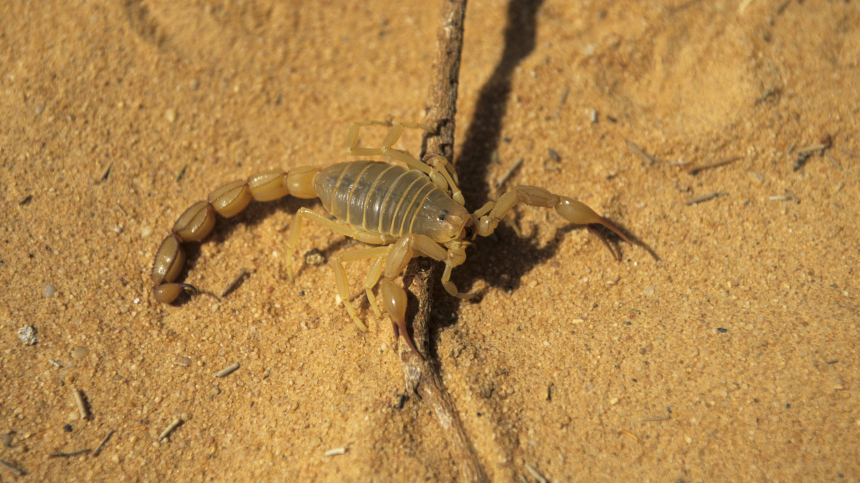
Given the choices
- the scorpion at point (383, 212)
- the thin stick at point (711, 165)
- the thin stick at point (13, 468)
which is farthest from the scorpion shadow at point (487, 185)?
the thin stick at point (13, 468)

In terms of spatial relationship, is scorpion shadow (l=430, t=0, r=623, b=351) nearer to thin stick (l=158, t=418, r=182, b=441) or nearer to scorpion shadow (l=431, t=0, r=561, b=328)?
scorpion shadow (l=431, t=0, r=561, b=328)

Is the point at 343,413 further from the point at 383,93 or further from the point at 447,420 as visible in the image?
the point at 383,93

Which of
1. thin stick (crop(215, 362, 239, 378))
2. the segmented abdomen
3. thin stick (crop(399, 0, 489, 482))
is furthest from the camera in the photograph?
the segmented abdomen

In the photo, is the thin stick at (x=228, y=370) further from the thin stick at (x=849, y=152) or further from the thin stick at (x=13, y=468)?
the thin stick at (x=849, y=152)

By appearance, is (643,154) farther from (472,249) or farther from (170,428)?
(170,428)

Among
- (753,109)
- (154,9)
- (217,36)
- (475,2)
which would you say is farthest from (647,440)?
(154,9)

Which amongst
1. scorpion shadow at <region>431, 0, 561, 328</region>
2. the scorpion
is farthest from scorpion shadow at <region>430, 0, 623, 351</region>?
the scorpion

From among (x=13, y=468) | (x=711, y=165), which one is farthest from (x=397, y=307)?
(x=711, y=165)
